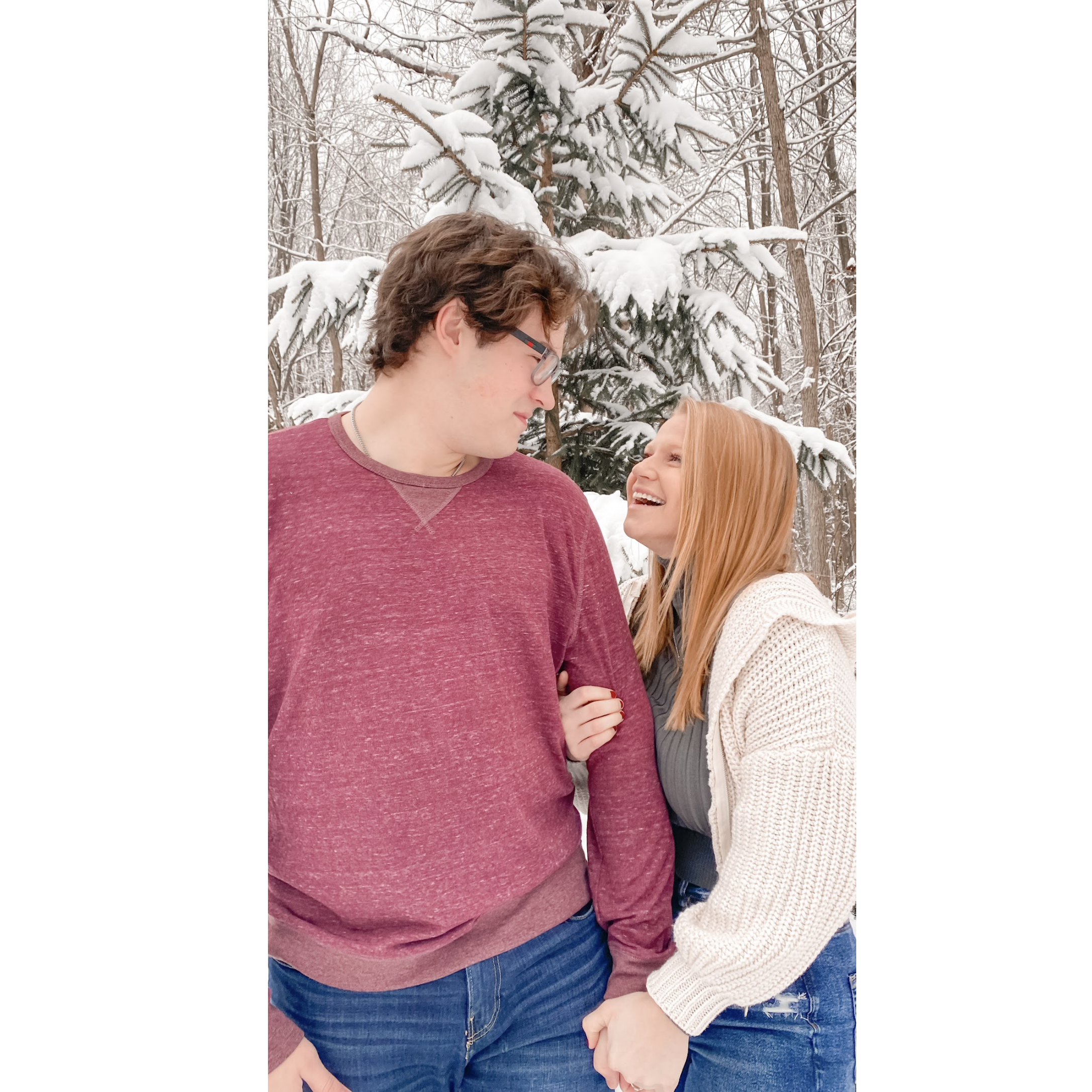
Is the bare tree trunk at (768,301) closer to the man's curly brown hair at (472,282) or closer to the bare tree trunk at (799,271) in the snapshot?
the bare tree trunk at (799,271)

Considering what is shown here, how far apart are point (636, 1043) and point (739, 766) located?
1.35 feet

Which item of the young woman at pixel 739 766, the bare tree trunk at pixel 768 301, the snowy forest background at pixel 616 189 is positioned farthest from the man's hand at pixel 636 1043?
the bare tree trunk at pixel 768 301

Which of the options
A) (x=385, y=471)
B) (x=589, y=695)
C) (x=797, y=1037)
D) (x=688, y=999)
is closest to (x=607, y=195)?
(x=385, y=471)

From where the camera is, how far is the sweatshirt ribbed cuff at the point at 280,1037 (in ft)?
3.18

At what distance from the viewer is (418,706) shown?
970 millimetres

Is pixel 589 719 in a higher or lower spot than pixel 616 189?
lower

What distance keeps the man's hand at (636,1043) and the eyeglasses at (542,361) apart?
864 millimetres

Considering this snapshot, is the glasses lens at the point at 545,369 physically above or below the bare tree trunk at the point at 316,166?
below

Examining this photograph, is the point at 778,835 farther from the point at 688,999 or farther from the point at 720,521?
the point at 720,521
